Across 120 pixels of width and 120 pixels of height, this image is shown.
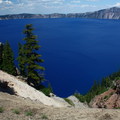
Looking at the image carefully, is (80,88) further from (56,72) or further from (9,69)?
(9,69)

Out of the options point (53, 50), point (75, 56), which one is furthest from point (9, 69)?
point (53, 50)

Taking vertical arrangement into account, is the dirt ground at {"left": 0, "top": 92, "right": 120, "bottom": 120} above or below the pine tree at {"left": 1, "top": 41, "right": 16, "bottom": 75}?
above

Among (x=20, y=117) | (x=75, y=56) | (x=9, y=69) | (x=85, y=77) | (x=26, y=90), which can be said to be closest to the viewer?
(x=20, y=117)

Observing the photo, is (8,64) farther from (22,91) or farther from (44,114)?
(44,114)

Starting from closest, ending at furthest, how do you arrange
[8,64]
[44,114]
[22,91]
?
[44,114]
[22,91]
[8,64]

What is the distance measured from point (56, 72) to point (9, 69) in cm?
4869

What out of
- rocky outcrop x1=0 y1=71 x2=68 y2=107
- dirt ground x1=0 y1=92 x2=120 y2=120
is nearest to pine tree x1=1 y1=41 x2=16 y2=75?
rocky outcrop x1=0 y1=71 x2=68 y2=107

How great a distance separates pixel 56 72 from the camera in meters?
88.1

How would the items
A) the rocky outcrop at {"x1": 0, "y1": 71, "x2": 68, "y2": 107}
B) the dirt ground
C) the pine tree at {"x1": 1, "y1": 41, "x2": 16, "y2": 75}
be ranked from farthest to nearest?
1. the pine tree at {"x1": 1, "y1": 41, "x2": 16, "y2": 75}
2. the rocky outcrop at {"x1": 0, "y1": 71, "x2": 68, "y2": 107}
3. the dirt ground

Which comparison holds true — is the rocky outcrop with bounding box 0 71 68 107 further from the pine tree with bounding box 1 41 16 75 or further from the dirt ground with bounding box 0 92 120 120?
the dirt ground with bounding box 0 92 120 120

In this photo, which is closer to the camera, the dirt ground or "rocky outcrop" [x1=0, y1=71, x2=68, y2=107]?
the dirt ground

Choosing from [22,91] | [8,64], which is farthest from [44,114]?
[8,64]

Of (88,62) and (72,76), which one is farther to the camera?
(88,62)

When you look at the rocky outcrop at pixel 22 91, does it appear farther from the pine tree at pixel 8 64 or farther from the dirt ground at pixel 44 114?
the dirt ground at pixel 44 114
